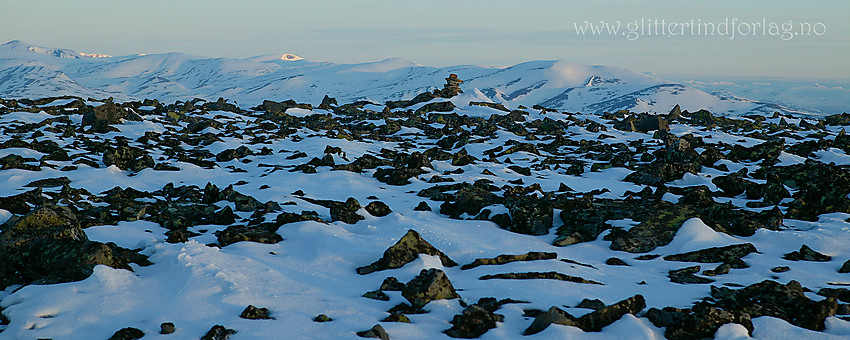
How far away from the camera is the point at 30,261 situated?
852 centimetres

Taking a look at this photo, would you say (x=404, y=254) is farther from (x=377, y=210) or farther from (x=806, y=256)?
(x=806, y=256)

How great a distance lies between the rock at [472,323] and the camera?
6664 millimetres

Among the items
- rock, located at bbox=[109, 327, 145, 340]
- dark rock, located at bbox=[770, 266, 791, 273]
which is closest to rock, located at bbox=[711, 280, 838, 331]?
dark rock, located at bbox=[770, 266, 791, 273]

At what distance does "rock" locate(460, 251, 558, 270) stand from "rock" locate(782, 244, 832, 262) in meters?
4.33

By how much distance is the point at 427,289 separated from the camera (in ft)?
25.1

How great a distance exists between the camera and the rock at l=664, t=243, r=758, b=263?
10227mm

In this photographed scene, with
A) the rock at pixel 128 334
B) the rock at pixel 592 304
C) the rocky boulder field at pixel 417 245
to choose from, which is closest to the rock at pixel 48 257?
the rocky boulder field at pixel 417 245

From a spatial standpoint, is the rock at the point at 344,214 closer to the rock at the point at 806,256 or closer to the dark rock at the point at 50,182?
the rock at the point at 806,256

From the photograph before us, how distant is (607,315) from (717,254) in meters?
4.74

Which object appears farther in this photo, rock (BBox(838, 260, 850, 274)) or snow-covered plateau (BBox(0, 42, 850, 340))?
rock (BBox(838, 260, 850, 274))

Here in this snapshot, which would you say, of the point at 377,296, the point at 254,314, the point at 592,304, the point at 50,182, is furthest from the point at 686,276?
the point at 50,182

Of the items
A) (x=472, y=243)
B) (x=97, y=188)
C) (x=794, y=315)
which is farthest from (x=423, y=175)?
(x=794, y=315)

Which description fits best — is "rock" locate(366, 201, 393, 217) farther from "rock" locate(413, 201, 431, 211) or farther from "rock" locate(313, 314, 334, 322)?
"rock" locate(313, 314, 334, 322)

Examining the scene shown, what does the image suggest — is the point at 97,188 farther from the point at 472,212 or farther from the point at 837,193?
the point at 837,193
